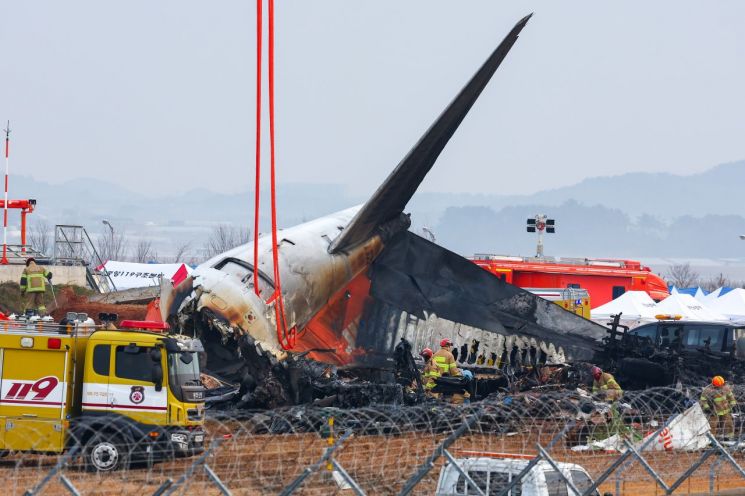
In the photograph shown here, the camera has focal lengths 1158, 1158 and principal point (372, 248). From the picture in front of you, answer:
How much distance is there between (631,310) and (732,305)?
27.4ft

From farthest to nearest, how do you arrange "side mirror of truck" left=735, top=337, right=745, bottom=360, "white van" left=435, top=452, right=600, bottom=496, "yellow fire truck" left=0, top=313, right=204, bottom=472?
"side mirror of truck" left=735, top=337, right=745, bottom=360 → "yellow fire truck" left=0, top=313, right=204, bottom=472 → "white van" left=435, top=452, right=600, bottom=496

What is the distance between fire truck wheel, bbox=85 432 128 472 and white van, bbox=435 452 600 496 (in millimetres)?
5561

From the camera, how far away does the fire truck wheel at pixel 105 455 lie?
1681 cm

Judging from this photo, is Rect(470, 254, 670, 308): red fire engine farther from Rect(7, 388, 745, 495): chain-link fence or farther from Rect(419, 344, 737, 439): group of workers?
Rect(7, 388, 745, 495): chain-link fence

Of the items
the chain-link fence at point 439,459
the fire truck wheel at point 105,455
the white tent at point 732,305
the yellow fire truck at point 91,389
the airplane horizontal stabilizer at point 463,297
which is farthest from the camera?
the white tent at point 732,305

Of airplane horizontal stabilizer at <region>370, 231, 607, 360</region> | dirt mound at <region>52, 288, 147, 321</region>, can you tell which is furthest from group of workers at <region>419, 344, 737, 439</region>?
dirt mound at <region>52, 288, 147, 321</region>

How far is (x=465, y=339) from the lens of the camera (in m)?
29.6

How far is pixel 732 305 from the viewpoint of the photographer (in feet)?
186

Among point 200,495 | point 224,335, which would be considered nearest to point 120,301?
point 224,335

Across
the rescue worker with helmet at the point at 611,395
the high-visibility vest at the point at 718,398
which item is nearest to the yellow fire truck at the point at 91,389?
the rescue worker with helmet at the point at 611,395

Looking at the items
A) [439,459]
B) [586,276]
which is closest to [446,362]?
[439,459]

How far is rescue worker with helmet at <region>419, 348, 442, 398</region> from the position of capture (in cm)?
2533

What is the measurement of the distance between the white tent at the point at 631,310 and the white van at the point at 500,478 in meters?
36.3

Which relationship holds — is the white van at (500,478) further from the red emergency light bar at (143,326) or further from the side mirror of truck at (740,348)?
the side mirror of truck at (740,348)
